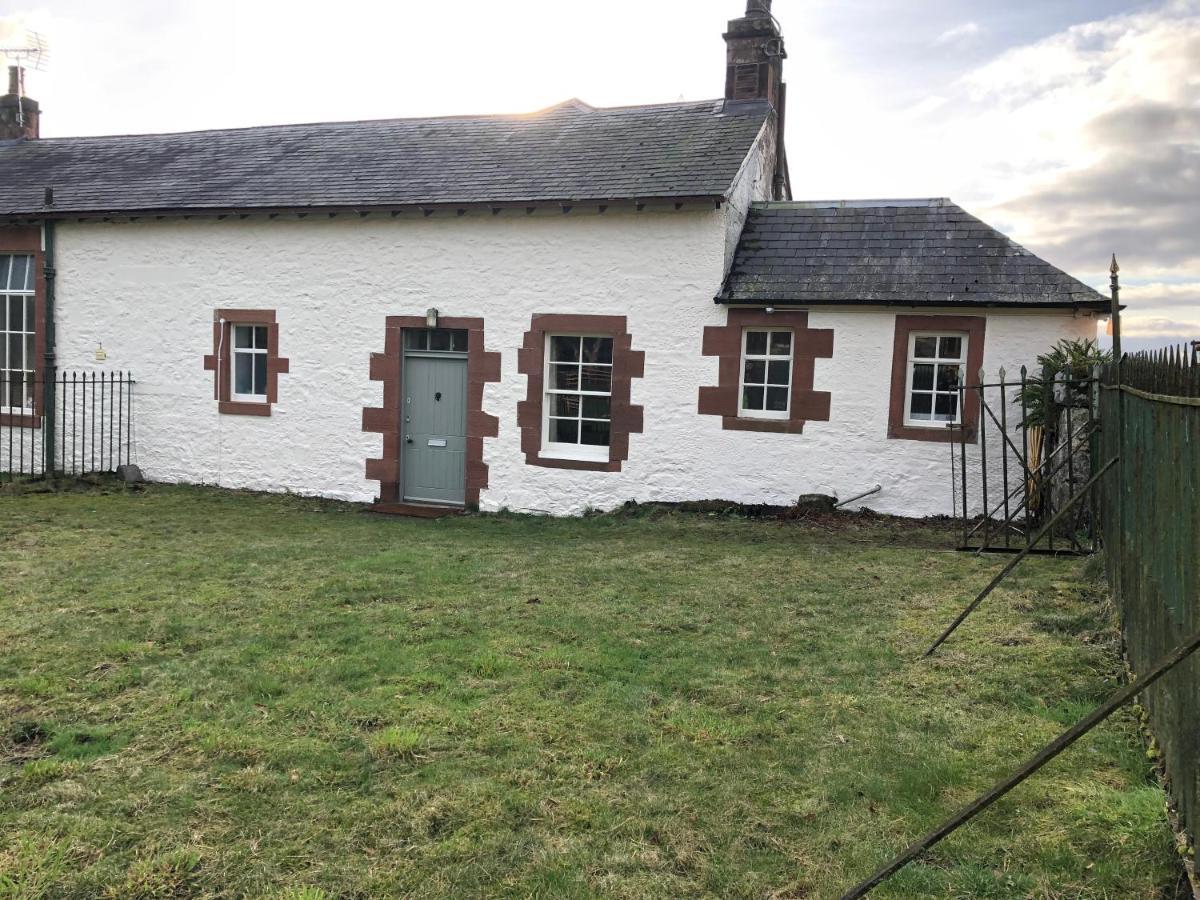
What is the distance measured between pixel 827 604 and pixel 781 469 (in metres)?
4.46

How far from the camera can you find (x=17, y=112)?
18.5 metres

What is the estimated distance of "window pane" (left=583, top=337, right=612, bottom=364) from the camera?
40.5ft

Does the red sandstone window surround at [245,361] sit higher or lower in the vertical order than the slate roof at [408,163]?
lower

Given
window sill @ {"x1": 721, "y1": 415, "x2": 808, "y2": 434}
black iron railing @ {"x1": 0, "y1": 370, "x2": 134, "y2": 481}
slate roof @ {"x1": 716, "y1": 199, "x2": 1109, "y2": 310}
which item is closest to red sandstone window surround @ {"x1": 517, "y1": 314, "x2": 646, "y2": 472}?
window sill @ {"x1": 721, "y1": 415, "x2": 808, "y2": 434}

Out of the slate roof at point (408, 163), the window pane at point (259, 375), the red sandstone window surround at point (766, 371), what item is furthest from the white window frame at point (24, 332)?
the red sandstone window surround at point (766, 371)

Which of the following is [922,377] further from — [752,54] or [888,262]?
[752,54]

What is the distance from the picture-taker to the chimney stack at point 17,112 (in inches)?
730

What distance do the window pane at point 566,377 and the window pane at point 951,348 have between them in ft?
15.5

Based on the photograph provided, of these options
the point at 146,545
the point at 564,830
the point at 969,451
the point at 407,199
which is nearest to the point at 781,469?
the point at 969,451

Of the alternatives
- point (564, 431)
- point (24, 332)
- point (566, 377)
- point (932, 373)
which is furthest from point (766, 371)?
point (24, 332)

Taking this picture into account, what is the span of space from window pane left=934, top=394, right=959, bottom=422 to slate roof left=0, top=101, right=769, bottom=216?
3790 millimetres

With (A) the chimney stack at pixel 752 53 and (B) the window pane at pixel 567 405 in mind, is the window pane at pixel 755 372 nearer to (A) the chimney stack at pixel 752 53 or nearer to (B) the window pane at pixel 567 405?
(B) the window pane at pixel 567 405

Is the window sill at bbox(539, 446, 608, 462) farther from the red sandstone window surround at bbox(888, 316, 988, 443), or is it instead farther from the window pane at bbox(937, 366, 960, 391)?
the window pane at bbox(937, 366, 960, 391)

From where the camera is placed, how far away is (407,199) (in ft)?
41.6
